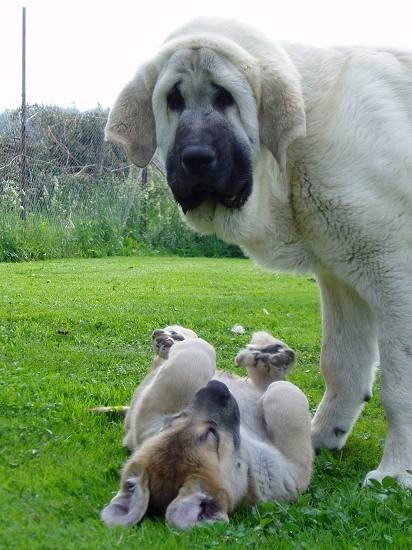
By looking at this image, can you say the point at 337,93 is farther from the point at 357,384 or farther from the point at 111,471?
the point at 111,471

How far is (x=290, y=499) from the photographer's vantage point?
3.65m

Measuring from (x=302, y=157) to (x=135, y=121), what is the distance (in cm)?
89

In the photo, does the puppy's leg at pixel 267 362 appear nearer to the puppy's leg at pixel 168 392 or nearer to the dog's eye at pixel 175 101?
the puppy's leg at pixel 168 392

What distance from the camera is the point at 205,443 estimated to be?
136 inches

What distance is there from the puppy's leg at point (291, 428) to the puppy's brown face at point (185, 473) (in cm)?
32

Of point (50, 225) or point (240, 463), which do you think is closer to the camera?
point (240, 463)

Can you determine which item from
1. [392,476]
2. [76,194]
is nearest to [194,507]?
[392,476]

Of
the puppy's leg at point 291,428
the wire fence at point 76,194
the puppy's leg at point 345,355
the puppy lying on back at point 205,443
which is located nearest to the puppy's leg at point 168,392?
the puppy lying on back at point 205,443

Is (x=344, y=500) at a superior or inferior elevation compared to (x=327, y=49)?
inferior

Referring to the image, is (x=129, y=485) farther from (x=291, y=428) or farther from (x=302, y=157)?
(x=302, y=157)

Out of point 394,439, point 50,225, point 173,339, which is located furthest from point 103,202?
point 394,439

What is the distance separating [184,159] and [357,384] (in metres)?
1.60

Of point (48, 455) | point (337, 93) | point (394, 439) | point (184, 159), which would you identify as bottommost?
point (48, 455)

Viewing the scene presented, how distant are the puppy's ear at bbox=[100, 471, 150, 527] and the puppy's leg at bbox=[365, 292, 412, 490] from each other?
1.11m
